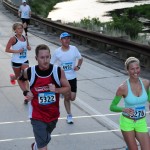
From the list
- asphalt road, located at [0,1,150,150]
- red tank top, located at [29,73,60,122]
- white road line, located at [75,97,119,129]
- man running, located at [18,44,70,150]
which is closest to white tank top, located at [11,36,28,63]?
asphalt road, located at [0,1,150,150]

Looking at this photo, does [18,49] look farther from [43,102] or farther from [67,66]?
[43,102]

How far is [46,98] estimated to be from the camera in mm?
5898

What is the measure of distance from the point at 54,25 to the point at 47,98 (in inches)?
640

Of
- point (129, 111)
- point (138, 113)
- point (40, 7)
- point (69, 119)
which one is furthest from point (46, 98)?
point (40, 7)

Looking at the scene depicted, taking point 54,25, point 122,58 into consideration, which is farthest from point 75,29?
point 122,58

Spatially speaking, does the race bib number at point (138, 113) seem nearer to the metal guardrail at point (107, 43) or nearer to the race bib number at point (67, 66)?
the race bib number at point (67, 66)

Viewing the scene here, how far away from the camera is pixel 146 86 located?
5996 millimetres

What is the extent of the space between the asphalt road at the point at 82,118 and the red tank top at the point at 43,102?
4.83 ft

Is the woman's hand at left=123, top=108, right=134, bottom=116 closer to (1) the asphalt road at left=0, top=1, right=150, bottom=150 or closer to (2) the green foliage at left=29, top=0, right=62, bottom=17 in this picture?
(1) the asphalt road at left=0, top=1, right=150, bottom=150

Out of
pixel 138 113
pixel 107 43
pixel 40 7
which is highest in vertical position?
pixel 40 7

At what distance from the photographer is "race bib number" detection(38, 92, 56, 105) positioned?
19.3ft

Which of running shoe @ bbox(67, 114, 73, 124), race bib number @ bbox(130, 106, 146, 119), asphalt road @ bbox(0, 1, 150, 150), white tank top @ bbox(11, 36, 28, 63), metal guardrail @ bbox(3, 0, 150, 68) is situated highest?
white tank top @ bbox(11, 36, 28, 63)

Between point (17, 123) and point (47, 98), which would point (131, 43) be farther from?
point (47, 98)

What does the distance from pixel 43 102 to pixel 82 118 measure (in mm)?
3224
